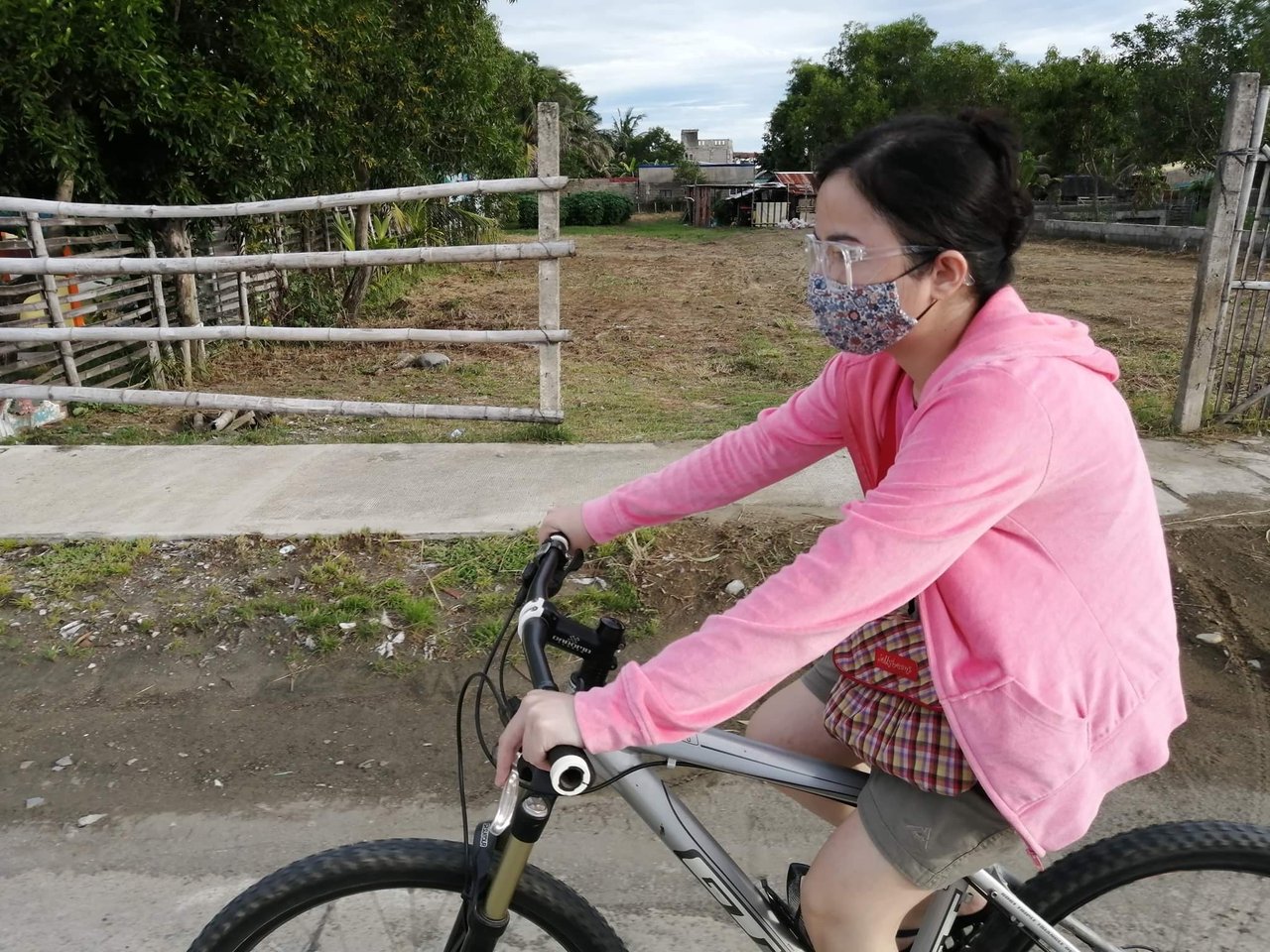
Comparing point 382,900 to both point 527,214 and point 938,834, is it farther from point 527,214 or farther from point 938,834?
point 527,214

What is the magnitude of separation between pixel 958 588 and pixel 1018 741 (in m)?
0.24

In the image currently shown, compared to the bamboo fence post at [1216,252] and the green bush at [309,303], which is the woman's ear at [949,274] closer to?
the bamboo fence post at [1216,252]

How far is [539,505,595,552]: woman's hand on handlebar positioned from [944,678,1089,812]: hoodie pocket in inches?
31.5

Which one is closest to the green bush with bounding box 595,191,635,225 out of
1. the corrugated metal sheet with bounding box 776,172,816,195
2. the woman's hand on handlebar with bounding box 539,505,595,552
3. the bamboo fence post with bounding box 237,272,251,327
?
the corrugated metal sheet with bounding box 776,172,816,195

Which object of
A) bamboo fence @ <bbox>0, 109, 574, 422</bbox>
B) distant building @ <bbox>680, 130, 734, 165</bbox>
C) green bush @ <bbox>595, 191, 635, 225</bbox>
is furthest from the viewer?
distant building @ <bbox>680, 130, 734, 165</bbox>

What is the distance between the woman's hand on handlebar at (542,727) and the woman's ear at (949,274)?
2.81 feet

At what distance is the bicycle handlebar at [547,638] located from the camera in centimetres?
141

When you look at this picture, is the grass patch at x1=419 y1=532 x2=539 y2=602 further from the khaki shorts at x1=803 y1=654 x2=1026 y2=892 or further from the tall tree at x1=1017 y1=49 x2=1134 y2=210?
the tall tree at x1=1017 y1=49 x2=1134 y2=210

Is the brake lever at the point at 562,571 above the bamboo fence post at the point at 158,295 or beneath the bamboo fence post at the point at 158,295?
above

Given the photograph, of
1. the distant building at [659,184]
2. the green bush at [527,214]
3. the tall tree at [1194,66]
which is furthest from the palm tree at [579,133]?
the tall tree at [1194,66]

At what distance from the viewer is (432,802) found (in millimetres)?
3027

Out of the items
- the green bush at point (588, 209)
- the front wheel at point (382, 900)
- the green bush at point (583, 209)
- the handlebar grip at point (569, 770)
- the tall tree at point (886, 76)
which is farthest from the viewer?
the green bush at point (583, 209)

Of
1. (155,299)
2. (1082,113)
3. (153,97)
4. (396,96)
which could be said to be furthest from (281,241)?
(1082,113)

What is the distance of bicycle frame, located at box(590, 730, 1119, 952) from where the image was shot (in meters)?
1.63
